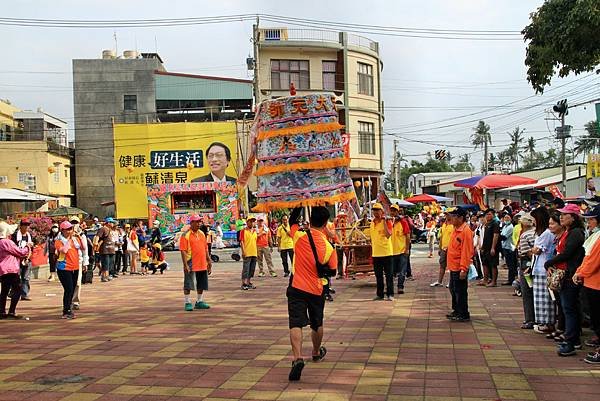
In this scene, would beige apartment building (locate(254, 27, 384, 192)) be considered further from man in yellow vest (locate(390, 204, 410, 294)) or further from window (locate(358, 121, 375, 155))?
man in yellow vest (locate(390, 204, 410, 294))

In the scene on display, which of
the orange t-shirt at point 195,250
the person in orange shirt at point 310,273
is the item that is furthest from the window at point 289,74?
the person in orange shirt at point 310,273

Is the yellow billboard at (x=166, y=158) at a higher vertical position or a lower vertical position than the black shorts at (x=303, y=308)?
higher

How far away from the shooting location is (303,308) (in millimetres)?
6211

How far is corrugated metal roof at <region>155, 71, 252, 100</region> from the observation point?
39781 millimetres

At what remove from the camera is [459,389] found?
550 centimetres

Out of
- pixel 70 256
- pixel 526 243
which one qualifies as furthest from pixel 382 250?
pixel 70 256

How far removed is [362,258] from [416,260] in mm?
8177

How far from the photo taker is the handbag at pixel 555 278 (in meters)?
6.86

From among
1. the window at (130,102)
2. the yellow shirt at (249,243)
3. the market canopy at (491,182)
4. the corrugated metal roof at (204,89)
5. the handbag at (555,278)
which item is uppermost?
the corrugated metal roof at (204,89)

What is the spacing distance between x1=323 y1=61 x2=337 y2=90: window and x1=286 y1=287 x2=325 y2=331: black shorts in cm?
3075

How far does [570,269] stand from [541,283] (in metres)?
1.08

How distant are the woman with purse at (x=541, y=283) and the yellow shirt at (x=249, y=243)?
290 inches

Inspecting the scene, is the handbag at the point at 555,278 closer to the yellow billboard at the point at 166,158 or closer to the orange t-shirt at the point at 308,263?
the orange t-shirt at the point at 308,263

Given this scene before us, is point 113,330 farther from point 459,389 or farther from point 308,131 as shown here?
point 459,389
